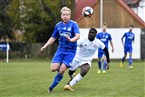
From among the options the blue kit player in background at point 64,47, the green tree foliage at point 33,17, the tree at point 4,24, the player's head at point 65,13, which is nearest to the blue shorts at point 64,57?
the blue kit player in background at point 64,47

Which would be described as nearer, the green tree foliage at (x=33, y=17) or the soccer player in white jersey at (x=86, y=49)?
the soccer player in white jersey at (x=86, y=49)

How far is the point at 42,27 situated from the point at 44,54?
3.68 m

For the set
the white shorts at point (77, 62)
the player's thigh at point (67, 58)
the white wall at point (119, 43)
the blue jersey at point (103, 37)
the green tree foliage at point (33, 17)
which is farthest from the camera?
the green tree foliage at point (33, 17)

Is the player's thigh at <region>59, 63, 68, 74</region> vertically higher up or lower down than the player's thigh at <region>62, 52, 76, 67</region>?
lower down

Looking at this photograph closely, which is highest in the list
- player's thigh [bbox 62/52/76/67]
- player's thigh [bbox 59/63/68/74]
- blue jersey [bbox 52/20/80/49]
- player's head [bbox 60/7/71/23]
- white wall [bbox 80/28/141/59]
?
player's head [bbox 60/7/71/23]

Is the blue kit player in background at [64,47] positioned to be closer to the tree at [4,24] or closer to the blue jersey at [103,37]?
the blue jersey at [103,37]

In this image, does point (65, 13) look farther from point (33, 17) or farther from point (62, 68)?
point (33, 17)

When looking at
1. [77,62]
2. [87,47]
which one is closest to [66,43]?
[87,47]

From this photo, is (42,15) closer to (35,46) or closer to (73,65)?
(35,46)

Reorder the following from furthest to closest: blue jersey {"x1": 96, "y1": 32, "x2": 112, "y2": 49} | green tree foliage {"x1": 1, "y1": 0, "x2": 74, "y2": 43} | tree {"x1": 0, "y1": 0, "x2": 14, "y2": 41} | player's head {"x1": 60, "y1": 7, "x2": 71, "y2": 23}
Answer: green tree foliage {"x1": 1, "y1": 0, "x2": 74, "y2": 43} → tree {"x1": 0, "y1": 0, "x2": 14, "y2": 41} → blue jersey {"x1": 96, "y1": 32, "x2": 112, "y2": 49} → player's head {"x1": 60, "y1": 7, "x2": 71, "y2": 23}

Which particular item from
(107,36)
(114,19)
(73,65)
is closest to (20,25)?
(114,19)

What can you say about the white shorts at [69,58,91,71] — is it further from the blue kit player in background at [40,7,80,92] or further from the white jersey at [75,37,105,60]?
the blue kit player in background at [40,7,80,92]

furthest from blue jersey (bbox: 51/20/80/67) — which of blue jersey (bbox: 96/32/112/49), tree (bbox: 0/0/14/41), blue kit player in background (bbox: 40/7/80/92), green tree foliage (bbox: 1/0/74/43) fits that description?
tree (bbox: 0/0/14/41)

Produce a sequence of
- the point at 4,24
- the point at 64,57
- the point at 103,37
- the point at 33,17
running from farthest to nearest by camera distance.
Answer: the point at 33,17
the point at 4,24
the point at 103,37
the point at 64,57
